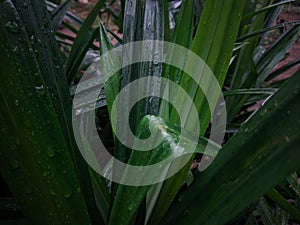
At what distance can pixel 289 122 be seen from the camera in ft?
0.90

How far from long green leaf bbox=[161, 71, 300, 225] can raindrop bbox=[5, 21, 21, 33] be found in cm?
24

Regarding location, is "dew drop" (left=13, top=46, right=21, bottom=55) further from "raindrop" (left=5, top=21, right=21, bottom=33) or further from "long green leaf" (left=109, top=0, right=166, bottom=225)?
"long green leaf" (left=109, top=0, right=166, bottom=225)

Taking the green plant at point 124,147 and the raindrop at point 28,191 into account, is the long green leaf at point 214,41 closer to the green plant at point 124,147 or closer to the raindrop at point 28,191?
the green plant at point 124,147

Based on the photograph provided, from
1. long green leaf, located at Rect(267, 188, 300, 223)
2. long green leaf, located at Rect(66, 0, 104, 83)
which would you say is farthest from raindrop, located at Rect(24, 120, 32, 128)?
long green leaf, located at Rect(66, 0, 104, 83)

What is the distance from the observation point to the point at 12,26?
371 millimetres

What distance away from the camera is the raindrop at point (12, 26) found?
1.20 ft

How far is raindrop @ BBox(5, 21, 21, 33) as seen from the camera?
1.20ft

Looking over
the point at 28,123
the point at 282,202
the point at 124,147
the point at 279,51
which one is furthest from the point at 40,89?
the point at 279,51

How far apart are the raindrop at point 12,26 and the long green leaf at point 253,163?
0.24 m

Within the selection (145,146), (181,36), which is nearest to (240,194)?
(145,146)

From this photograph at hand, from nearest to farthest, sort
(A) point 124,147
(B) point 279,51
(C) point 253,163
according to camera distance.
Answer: (C) point 253,163
(A) point 124,147
(B) point 279,51

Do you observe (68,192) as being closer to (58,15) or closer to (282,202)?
(282,202)

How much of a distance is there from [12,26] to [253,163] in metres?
0.26

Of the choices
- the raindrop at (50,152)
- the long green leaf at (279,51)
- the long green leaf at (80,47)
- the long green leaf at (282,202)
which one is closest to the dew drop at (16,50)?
the raindrop at (50,152)
